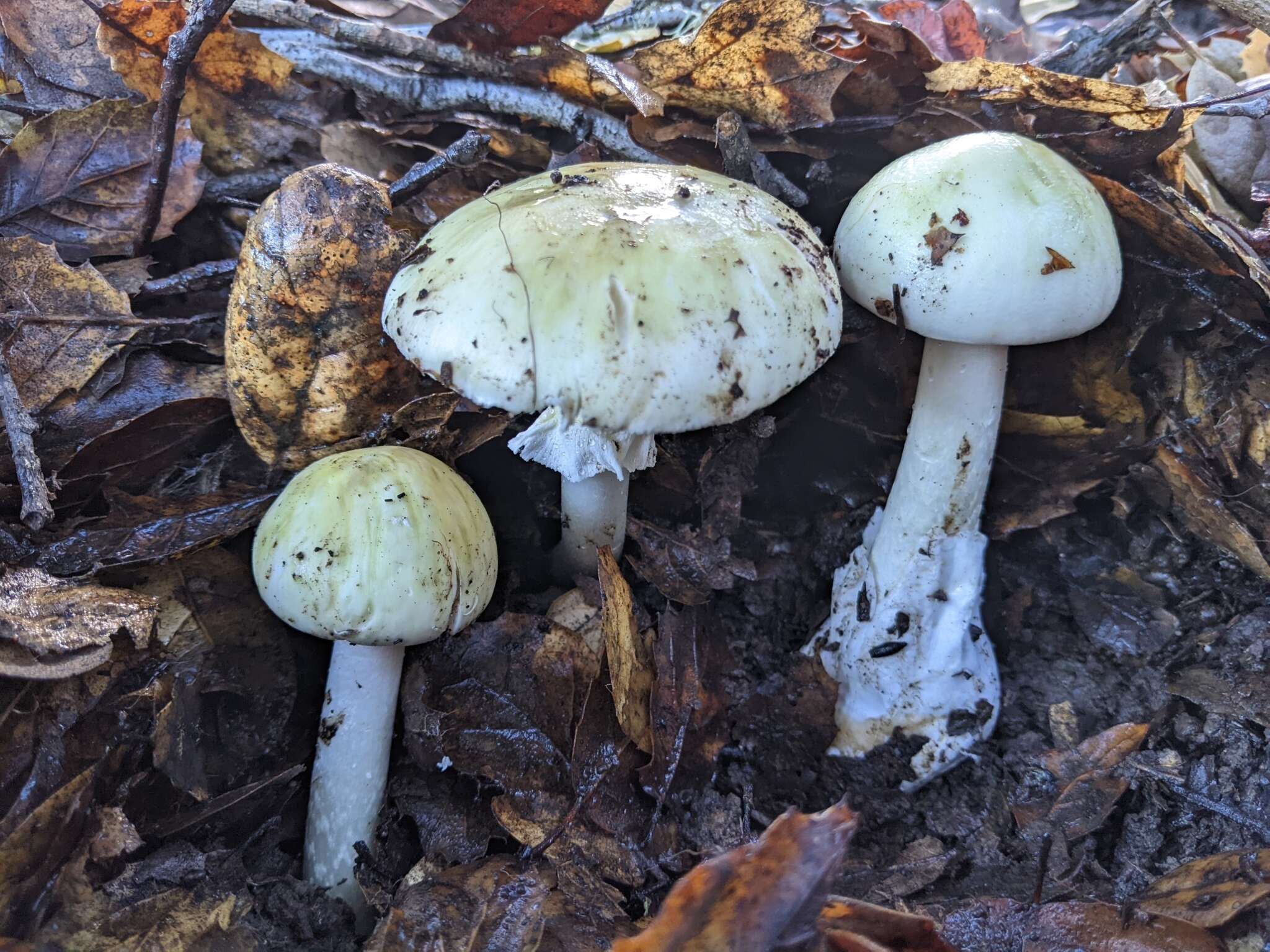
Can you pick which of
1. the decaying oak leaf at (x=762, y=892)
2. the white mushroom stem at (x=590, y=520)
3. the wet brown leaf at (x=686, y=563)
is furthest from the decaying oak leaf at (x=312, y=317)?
the decaying oak leaf at (x=762, y=892)

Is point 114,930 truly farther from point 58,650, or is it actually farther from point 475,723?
point 475,723

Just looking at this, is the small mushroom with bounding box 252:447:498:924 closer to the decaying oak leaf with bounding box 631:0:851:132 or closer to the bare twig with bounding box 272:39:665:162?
the bare twig with bounding box 272:39:665:162

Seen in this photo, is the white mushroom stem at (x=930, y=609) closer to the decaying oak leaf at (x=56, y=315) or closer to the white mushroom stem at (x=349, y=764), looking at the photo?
the white mushroom stem at (x=349, y=764)

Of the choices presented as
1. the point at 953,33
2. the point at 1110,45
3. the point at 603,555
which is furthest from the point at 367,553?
the point at 953,33

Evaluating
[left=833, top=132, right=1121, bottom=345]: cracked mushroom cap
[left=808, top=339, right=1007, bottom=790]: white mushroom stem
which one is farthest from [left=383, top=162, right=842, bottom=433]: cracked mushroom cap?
[left=808, top=339, right=1007, bottom=790]: white mushroom stem

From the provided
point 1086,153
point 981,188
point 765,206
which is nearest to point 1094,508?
point 1086,153
